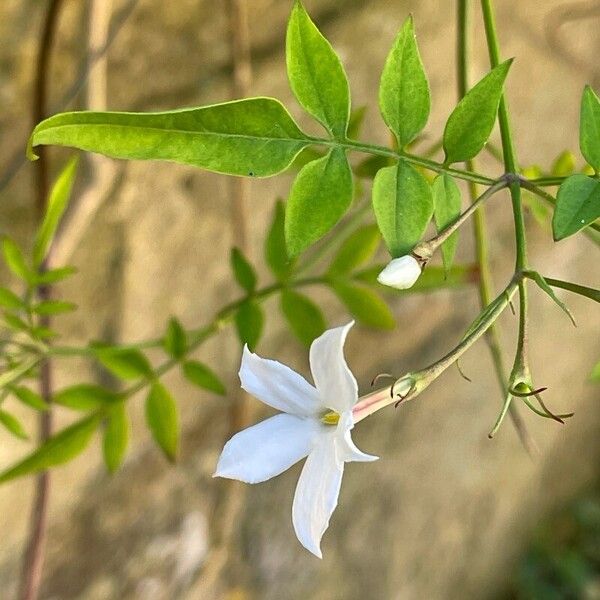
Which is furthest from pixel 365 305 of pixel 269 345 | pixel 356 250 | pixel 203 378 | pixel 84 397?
pixel 269 345

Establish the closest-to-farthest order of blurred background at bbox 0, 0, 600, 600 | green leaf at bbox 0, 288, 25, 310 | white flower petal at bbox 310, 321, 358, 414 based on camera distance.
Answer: white flower petal at bbox 310, 321, 358, 414 → green leaf at bbox 0, 288, 25, 310 → blurred background at bbox 0, 0, 600, 600

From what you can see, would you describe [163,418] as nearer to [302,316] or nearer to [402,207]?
[302,316]

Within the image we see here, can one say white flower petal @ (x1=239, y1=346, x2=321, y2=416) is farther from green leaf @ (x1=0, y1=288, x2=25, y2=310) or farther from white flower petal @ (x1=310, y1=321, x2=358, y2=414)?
green leaf @ (x1=0, y1=288, x2=25, y2=310)

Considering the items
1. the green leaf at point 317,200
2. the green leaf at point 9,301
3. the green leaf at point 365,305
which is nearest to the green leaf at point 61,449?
the green leaf at point 9,301

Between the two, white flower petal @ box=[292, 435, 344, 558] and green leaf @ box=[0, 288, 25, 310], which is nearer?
white flower petal @ box=[292, 435, 344, 558]

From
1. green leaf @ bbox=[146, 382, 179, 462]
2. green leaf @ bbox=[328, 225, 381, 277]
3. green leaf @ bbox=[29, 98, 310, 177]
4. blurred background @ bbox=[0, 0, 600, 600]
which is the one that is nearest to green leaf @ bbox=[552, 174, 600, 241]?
green leaf @ bbox=[29, 98, 310, 177]

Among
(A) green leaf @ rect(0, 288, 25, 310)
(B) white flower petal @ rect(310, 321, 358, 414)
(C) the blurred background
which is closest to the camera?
(B) white flower petal @ rect(310, 321, 358, 414)

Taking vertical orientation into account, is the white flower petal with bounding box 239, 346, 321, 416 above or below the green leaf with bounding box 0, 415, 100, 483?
above
